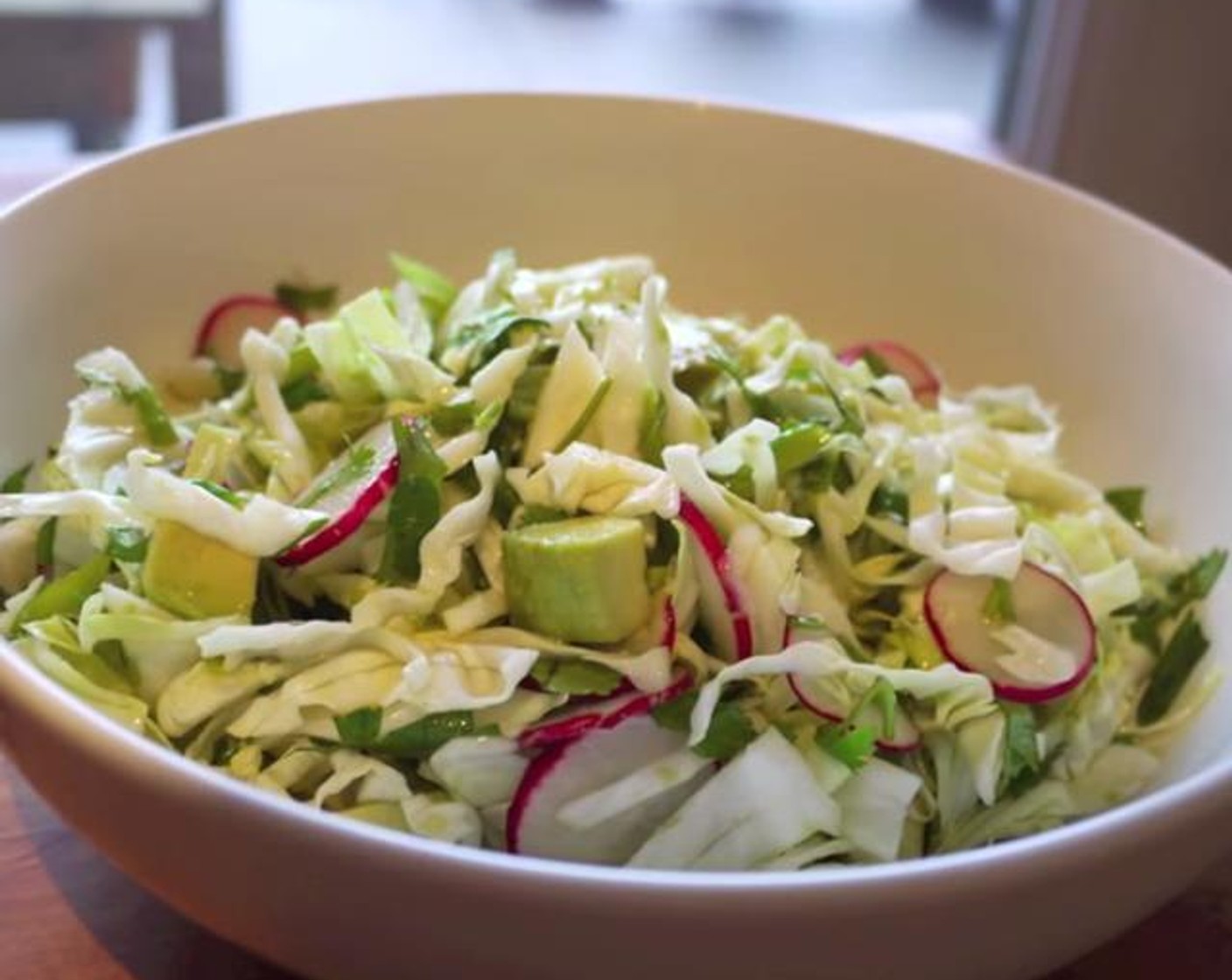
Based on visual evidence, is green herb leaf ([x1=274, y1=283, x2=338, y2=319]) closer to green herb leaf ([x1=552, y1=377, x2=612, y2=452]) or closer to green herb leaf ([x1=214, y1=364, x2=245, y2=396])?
green herb leaf ([x1=214, y1=364, x2=245, y2=396])

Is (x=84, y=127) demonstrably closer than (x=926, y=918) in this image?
No

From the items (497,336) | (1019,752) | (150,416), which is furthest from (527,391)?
(1019,752)

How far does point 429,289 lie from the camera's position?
117 centimetres

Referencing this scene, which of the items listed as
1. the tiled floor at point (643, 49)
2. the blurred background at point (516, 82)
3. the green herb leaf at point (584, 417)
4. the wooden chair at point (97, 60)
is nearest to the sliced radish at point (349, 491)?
the green herb leaf at point (584, 417)

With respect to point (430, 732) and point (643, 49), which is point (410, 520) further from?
point (643, 49)

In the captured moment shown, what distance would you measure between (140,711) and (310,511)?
0.49 ft

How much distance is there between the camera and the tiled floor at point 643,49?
3.28 metres

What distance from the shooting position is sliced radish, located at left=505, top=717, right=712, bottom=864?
2.67 ft

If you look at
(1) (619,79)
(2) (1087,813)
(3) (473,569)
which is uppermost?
(3) (473,569)

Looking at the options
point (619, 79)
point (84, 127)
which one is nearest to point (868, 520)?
point (84, 127)

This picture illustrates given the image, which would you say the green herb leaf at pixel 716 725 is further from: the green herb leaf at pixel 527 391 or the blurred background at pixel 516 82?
the blurred background at pixel 516 82

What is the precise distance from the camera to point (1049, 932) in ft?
2.16

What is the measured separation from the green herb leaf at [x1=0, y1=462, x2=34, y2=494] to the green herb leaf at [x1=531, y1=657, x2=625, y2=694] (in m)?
0.38

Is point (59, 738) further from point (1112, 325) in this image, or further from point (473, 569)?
point (1112, 325)
